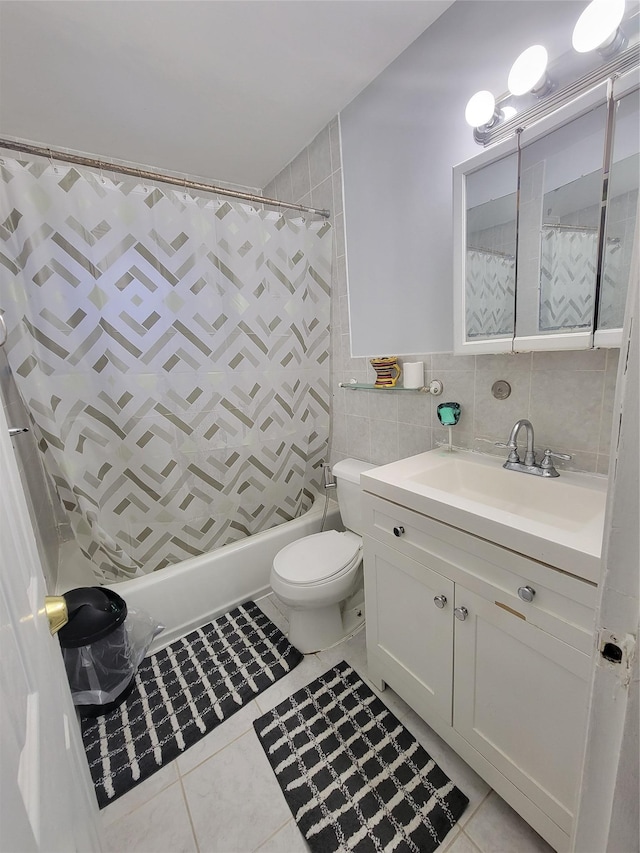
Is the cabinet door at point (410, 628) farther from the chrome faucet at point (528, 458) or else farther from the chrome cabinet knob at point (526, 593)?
the chrome faucet at point (528, 458)

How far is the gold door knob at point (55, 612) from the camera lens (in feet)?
1.98

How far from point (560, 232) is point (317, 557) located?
4.81ft

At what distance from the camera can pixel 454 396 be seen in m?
1.39

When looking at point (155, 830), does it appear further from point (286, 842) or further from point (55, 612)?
point (55, 612)

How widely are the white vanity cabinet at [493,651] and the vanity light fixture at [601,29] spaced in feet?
4.13

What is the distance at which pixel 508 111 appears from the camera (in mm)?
1085

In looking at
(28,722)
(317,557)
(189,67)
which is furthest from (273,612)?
(189,67)

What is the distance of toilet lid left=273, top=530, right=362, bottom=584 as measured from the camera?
145 cm

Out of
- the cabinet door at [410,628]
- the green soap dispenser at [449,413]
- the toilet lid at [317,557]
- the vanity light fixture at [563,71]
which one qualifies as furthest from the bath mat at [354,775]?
the vanity light fixture at [563,71]

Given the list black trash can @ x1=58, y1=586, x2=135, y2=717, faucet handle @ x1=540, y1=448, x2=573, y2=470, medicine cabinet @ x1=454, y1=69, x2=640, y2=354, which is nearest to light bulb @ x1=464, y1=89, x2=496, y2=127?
medicine cabinet @ x1=454, y1=69, x2=640, y2=354

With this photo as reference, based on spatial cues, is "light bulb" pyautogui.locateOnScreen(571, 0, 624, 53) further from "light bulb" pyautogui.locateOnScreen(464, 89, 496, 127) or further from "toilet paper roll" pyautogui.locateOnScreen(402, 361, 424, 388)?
"toilet paper roll" pyautogui.locateOnScreen(402, 361, 424, 388)

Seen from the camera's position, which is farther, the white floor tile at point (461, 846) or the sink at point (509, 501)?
the white floor tile at point (461, 846)

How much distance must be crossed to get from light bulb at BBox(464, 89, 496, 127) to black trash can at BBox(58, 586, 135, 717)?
83.6 inches

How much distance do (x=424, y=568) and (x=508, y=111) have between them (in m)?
1.43
